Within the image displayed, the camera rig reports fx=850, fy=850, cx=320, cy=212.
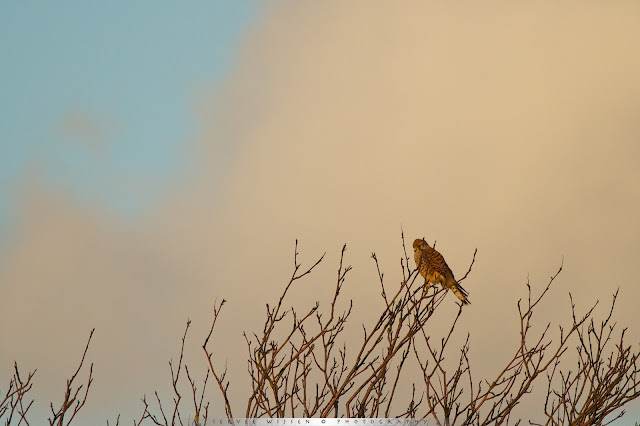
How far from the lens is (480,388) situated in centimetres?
592

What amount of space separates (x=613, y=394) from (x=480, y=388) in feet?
2.98

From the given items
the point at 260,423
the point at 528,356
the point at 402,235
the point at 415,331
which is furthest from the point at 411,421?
the point at 402,235

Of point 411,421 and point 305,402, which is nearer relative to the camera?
point 411,421

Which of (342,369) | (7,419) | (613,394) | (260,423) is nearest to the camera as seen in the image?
(260,423)

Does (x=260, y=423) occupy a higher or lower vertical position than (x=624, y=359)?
lower

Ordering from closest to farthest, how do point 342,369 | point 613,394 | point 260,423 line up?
1. point 260,423
2. point 613,394
3. point 342,369

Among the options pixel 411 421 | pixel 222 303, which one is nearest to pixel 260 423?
pixel 411 421

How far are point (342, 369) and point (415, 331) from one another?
70 centimetres

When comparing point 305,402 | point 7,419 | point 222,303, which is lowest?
point 7,419

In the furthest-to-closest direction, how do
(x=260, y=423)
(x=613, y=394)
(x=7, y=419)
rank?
1. (x=613, y=394)
2. (x=7, y=419)
3. (x=260, y=423)

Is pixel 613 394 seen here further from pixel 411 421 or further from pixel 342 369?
pixel 411 421

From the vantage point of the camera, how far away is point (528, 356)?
19.8ft

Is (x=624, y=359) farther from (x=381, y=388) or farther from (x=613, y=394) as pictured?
(x=381, y=388)

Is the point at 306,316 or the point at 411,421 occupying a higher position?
the point at 306,316
